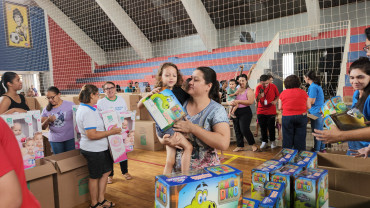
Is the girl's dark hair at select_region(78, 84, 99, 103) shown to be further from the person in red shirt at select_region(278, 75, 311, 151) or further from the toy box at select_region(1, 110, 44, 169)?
the person in red shirt at select_region(278, 75, 311, 151)

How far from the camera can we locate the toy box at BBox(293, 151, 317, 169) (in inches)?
63.7

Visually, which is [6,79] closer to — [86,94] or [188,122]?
[86,94]

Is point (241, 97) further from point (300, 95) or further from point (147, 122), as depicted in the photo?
point (147, 122)

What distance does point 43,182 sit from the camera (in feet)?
7.22

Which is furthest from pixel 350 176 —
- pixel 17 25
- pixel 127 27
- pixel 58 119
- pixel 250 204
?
pixel 17 25

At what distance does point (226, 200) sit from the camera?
3.03ft

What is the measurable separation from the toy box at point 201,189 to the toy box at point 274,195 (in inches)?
10.5

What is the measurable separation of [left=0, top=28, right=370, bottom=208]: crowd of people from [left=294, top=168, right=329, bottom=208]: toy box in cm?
22

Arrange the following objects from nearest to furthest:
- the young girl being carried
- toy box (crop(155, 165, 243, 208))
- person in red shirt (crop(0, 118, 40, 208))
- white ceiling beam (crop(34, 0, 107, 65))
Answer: person in red shirt (crop(0, 118, 40, 208)) < toy box (crop(155, 165, 243, 208)) < the young girl being carried < white ceiling beam (crop(34, 0, 107, 65))

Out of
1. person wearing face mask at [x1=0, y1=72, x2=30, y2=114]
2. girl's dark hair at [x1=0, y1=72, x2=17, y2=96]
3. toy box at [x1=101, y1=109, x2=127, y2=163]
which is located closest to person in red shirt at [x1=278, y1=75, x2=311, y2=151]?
toy box at [x1=101, y1=109, x2=127, y2=163]

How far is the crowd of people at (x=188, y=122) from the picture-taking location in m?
1.09

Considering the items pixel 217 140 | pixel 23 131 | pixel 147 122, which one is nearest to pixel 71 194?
pixel 23 131

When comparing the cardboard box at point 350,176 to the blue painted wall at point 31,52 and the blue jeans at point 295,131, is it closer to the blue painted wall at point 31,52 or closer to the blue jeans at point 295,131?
the blue jeans at point 295,131

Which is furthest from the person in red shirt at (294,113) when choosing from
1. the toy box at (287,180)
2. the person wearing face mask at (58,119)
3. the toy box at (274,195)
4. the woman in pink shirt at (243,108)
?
the person wearing face mask at (58,119)
